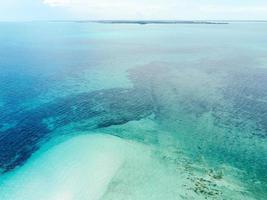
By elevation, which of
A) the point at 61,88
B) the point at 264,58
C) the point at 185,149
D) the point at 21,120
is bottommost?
the point at 264,58

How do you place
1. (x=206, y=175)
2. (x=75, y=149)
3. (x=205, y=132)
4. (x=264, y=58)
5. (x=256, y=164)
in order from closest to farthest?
(x=206, y=175)
(x=256, y=164)
(x=75, y=149)
(x=205, y=132)
(x=264, y=58)

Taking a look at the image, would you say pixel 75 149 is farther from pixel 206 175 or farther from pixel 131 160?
pixel 206 175

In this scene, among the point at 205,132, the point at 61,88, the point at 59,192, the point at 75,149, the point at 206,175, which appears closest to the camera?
the point at 59,192

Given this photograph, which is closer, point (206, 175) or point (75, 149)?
point (206, 175)

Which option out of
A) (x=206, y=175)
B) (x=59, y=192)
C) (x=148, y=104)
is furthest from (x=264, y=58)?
(x=59, y=192)

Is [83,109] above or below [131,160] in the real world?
below

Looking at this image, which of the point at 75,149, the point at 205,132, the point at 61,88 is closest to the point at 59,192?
the point at 75,149

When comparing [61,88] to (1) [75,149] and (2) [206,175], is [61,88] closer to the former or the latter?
(1) [75,149]
